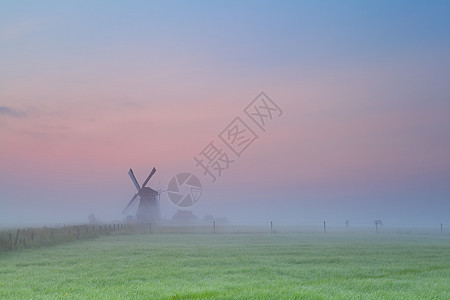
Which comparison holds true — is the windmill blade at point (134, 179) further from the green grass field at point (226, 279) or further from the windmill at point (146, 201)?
the green grass field at point (226, 279)

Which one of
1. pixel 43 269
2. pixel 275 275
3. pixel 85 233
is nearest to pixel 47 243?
pixel 85 233

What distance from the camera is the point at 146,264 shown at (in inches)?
672

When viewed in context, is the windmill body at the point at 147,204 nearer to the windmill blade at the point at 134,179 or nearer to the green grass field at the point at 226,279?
the windmill blade at the point at 134,179

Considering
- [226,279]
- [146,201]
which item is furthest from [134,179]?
[226,279]

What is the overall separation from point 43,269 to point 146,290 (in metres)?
7.08

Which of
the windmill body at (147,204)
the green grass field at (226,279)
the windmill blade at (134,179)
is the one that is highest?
the windmill blade at (134,179)

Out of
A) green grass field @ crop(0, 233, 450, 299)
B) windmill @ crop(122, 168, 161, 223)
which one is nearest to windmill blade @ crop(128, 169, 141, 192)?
windmill @ crop(122, 168, 161, 223)

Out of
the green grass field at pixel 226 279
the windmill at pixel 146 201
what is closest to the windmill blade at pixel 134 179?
the windmill at pixel 146 201

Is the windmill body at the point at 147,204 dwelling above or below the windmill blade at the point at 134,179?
below

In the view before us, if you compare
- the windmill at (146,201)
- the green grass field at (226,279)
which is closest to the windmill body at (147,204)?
the windmill at (146,201)

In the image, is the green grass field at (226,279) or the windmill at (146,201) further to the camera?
the windmill at (146,201)

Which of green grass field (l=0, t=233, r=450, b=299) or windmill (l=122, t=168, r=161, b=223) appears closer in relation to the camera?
green grass field (l=0, t=233, r=450, b=299)

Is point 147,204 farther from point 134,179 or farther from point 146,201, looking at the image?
point 134,179

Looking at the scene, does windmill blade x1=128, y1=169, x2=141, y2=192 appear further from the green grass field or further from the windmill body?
the green grass field
